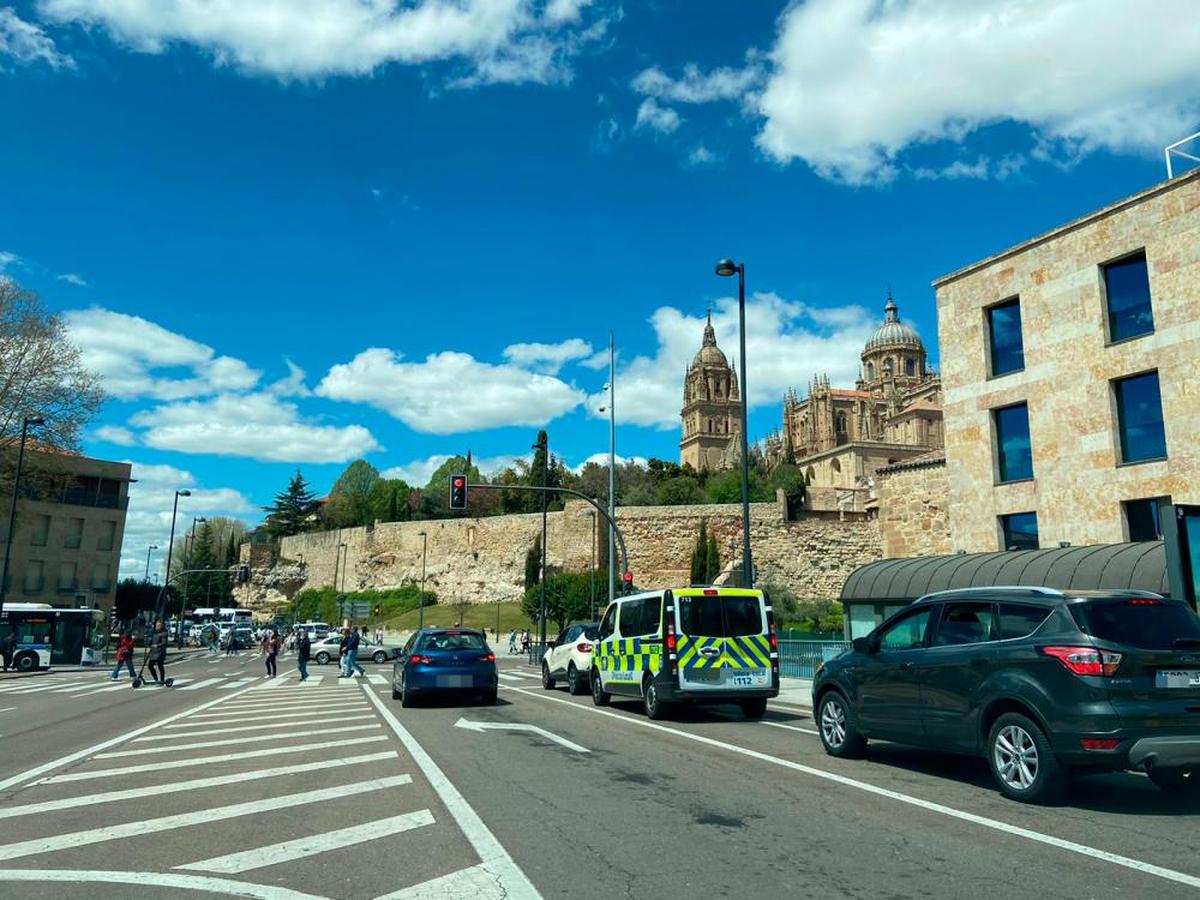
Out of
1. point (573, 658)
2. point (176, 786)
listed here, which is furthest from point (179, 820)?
point (573, 658)

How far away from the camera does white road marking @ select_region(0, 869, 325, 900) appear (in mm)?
4867

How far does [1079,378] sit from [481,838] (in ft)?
64.8

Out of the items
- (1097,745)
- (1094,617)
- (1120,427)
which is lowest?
(1097,745)

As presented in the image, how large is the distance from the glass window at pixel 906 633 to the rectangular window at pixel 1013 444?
50.5ft

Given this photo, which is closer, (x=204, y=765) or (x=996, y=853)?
(x=996, y=853)

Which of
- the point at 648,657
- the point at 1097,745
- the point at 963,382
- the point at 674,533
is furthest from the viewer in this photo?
the point at 674,533

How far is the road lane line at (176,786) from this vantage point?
7.28m

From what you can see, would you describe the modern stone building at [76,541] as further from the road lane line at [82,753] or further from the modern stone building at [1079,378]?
the modern stone building at [1079,378]

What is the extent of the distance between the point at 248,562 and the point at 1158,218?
105704 millimetres

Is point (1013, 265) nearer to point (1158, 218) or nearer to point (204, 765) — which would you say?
point (1158, 218)

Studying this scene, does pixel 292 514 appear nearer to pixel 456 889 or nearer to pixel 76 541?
pixel 76 541

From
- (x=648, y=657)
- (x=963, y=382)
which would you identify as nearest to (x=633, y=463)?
(x=963, y=382)

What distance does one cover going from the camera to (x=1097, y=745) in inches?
264

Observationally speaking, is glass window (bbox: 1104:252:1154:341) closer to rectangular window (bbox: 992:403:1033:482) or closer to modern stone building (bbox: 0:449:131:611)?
rectangular window (bbox: 992:403:1033:482)
